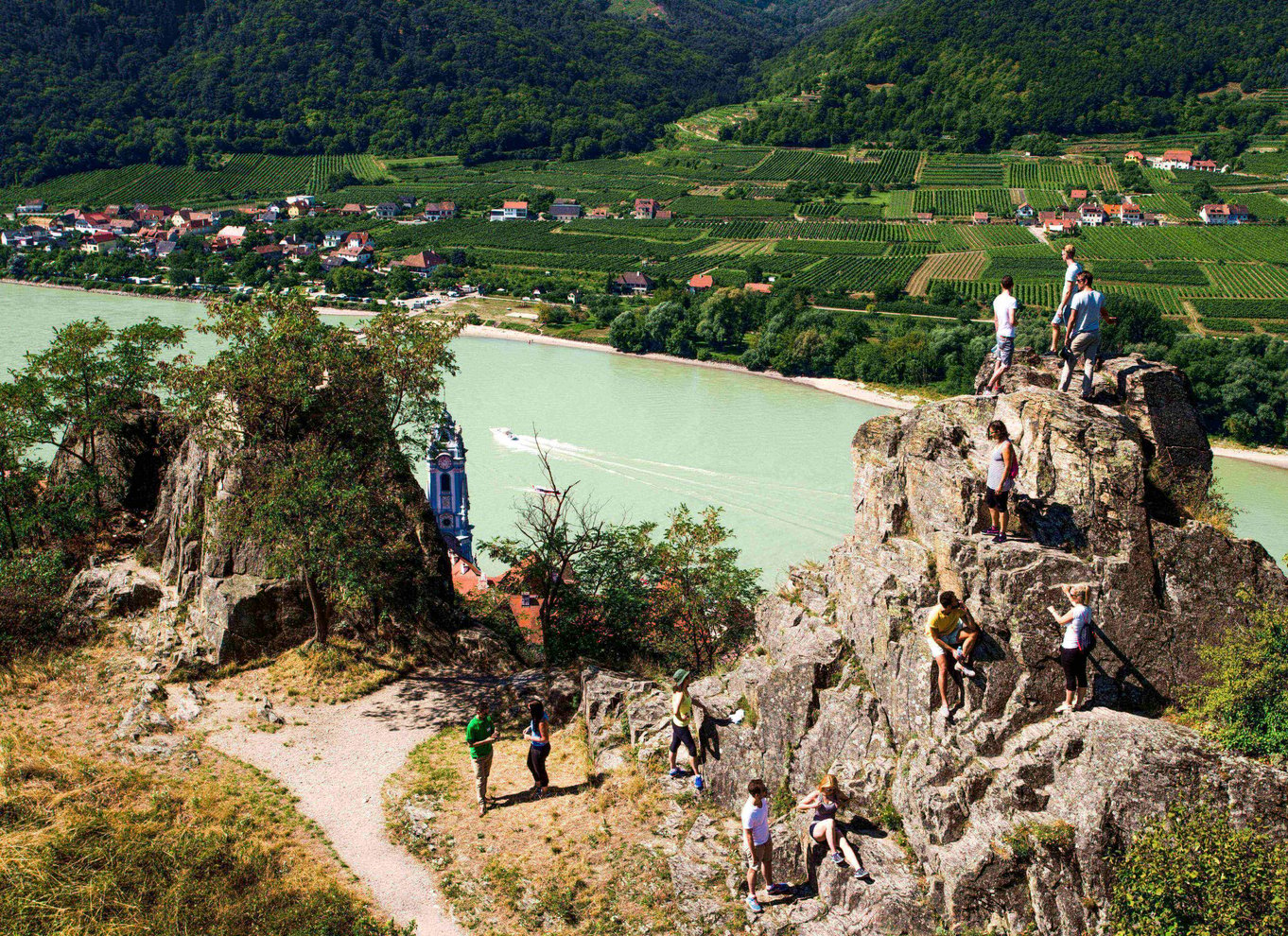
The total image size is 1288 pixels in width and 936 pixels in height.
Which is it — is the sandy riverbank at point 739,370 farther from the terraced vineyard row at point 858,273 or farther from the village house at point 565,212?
the village house at point 565,212

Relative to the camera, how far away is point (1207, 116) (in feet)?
429

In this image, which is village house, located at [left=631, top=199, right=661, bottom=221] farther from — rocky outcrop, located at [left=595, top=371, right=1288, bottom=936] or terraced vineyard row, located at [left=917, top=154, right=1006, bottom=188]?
rocky outcrop, located at [left=595, top=371, right=1288, bottom=936]

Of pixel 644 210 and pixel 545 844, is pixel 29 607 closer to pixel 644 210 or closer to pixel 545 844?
pixel 545 844

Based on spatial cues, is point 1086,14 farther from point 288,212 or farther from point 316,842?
point 316,842

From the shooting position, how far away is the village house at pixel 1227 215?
3696 inches

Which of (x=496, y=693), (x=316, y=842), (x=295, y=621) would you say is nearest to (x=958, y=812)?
(x=316, y=842)

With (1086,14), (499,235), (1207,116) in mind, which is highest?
(1086,14)

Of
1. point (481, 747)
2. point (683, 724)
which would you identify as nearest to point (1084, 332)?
point (683, 724)

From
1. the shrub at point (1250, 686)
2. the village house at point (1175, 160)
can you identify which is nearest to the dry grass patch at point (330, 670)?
the shrub at point (1250, 686)

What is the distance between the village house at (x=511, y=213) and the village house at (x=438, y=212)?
15.6ft

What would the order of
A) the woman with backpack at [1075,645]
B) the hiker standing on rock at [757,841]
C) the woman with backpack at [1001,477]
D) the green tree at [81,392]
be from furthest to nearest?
the green tree at [81,392]
the woman with backpack at [1001,477]
the hiker standing on rock at [757,841]
the woman with backpack at [1075,645]

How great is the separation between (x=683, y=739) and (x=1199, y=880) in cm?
486

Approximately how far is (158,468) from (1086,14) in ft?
586

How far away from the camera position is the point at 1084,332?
10.2 m
